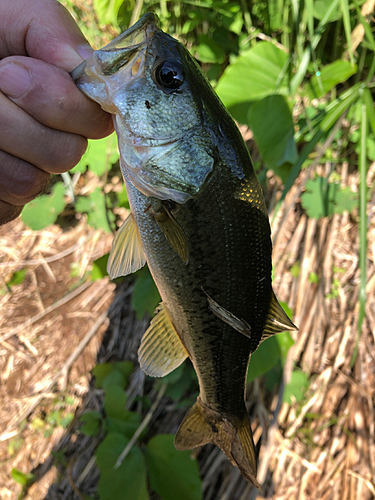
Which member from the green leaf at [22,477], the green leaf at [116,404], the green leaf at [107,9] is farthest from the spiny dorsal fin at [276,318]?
the green leaf at [22,477]

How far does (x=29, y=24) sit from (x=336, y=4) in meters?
1.51

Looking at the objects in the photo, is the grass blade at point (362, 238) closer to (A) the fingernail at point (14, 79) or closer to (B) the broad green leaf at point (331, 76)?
(B) the broad green leaf at point (331, 76)

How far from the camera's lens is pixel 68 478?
2.01m

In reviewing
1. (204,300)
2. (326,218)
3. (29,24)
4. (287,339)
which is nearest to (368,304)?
(326,218)

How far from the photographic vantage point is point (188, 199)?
89 cm

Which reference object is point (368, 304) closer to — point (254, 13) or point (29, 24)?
point (254, 13)

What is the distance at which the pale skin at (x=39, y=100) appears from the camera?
791mm

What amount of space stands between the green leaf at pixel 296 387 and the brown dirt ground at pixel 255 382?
0.05 metres

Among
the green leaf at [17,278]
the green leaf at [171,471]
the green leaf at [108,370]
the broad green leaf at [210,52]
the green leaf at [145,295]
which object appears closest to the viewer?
the green leaf at [171,471]

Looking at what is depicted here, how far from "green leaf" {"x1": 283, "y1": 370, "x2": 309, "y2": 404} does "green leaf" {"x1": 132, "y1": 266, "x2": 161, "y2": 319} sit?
39.9 inches

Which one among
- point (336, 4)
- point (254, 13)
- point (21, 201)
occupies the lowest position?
point (21, 201)

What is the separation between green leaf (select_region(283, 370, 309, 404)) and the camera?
1938 millimetres

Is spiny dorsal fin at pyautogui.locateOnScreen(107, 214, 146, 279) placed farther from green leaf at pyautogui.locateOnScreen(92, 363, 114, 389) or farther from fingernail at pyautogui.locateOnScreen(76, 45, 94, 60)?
green leaf at pyautogui.locateOnScreen(92, 363, 114, 389)

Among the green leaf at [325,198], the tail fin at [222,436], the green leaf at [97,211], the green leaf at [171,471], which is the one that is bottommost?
the green leaf at [171,471]
